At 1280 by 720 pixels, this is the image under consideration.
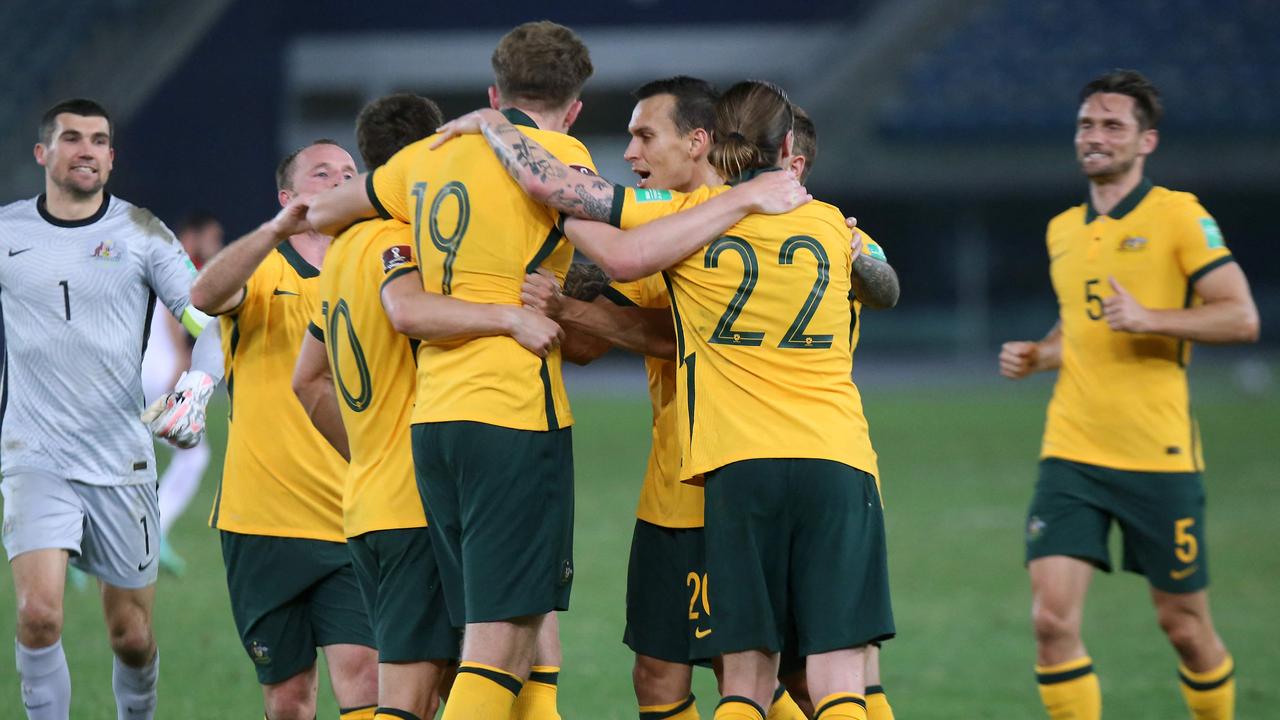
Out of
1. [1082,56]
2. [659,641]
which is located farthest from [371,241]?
[1082,56]

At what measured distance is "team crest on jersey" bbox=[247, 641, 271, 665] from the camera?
5.14 meters

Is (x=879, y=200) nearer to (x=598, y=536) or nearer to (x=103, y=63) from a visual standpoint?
(x=103, y=63)

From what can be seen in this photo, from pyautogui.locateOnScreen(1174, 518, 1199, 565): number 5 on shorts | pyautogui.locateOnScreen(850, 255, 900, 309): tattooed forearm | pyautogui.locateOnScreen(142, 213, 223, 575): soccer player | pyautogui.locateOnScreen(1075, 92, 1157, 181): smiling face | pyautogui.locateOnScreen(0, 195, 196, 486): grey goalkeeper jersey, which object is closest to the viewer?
pyautogui.locateOnScreen(850, 255, 900, 309): tattooed forearm

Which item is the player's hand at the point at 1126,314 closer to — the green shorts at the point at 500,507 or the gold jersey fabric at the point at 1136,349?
the gold jersey fabric at the point at 1136,349

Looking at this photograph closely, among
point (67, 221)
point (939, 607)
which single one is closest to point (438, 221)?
point (67, 221)

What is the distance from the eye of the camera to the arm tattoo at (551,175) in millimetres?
4277

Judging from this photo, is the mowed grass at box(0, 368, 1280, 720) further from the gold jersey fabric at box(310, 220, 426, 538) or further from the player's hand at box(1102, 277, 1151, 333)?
the gold jersey fabric at box(310, 220, 426, 538)

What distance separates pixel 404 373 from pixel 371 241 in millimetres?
428

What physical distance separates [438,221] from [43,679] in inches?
97.0

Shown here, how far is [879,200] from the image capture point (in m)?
29.2

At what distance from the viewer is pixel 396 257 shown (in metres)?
4.54

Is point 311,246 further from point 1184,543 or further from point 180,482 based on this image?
point 180,482

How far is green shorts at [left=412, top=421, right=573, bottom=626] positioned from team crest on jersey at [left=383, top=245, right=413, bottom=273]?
1.73 feet

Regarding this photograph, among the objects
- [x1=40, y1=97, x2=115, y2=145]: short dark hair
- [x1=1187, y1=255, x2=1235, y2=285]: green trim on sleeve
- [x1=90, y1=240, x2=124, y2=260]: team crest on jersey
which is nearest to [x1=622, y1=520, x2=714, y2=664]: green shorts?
[x1=90, y1=240, x2=124, y2=260]: team crest on jersey
